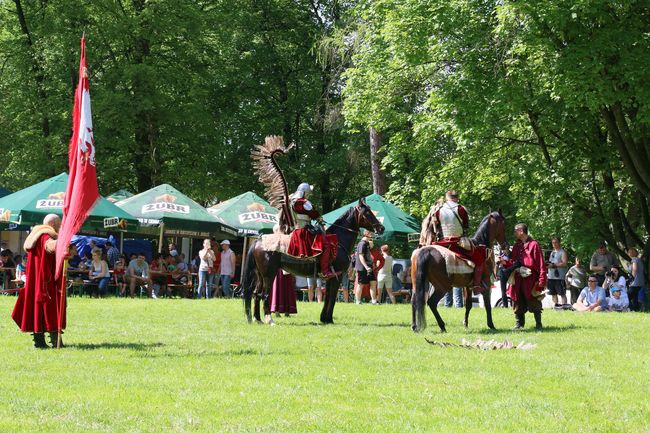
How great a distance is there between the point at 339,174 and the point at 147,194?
16.1 m

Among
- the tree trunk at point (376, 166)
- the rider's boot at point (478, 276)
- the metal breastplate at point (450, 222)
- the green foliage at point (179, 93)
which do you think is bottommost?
the rider's boot at point (478, 276)

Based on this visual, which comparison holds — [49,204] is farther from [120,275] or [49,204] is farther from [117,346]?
[117,346]

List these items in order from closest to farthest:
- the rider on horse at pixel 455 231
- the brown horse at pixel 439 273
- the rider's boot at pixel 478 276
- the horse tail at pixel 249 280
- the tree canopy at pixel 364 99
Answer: the brown horse at pixel 439 273, the rider on horse at pixel 455 231, the rider's boot at pixel 478 276, the horse tail at pixel 249 280, the tree canopy at pixel 364 99

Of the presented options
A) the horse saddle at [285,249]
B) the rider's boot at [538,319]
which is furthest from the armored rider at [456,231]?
the horse saddle at [285,249]

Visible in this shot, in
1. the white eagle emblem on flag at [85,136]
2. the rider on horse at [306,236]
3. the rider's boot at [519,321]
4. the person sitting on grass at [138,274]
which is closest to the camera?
the white eagle emblem on flag at [85,136]

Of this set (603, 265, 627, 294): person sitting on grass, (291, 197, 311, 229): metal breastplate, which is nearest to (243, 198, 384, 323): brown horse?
(291, 197, 311, 229): metal breastplate

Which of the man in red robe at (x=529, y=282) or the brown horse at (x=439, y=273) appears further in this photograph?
the man in red robe at (x=529, y=282)

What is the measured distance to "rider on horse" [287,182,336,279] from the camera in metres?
16.4

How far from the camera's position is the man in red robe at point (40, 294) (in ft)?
39.7

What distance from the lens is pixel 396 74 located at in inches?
1147

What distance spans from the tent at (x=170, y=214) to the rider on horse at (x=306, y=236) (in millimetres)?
12921

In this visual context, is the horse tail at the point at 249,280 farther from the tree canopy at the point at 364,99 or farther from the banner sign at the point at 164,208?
the banner sign at the point at 164,208

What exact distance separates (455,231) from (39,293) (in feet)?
21.4

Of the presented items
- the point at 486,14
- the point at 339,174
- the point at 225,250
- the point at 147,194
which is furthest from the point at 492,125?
the point at 339,174
